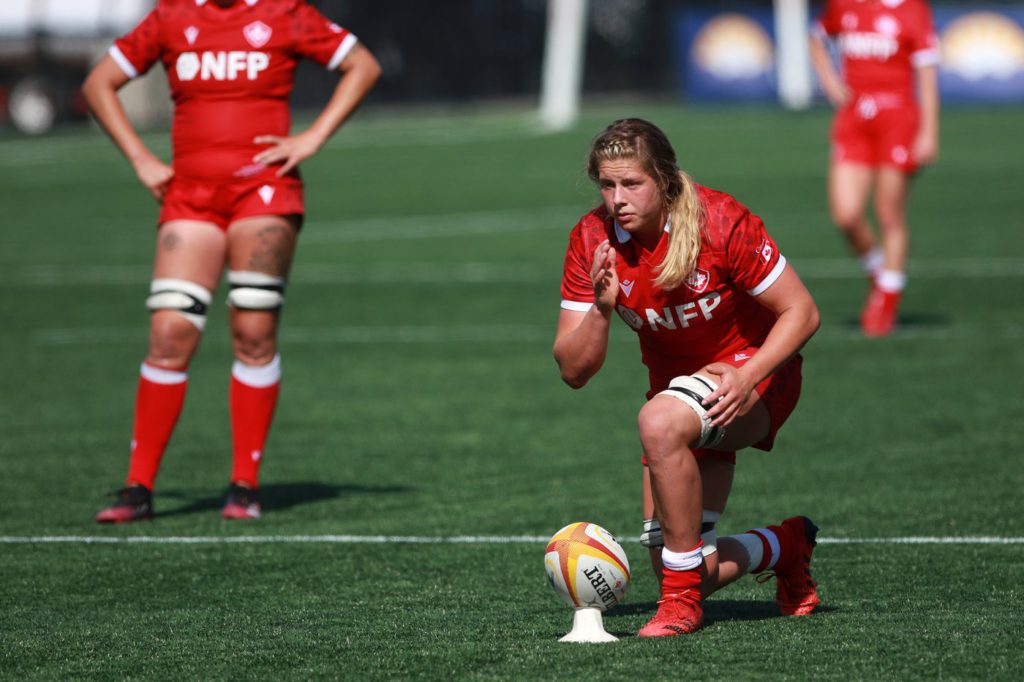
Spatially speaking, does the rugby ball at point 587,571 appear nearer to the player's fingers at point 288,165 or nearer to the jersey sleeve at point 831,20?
the player's fingers at point 288,165

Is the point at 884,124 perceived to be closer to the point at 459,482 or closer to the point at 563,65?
the point at 459,482

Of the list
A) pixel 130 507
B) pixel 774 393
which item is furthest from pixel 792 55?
pixel 774 393

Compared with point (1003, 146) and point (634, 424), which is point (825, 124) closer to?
point (1003, 146)

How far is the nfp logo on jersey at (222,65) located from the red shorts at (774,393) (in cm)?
275

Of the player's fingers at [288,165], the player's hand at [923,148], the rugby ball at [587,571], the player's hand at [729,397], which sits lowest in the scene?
the rugby ball at [587,571]

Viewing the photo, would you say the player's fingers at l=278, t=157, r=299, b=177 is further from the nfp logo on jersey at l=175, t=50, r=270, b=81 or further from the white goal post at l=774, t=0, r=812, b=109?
the white goal post at l=774, t=0, r=812, b=109

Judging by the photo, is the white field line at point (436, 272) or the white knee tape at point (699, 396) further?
the white field line at point (436, 272)

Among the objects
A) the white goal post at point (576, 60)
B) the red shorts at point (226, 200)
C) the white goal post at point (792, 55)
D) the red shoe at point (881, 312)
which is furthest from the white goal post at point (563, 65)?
the red shorts at point (226, 200)

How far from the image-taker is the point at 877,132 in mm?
12312

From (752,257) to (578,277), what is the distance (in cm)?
54

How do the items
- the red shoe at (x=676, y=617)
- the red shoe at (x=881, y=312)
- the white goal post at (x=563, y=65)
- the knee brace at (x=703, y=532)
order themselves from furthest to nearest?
the white goal post at (x=563, y=65)
the red shoe at (x=881, y=312)
the knee brace at (x=703, y=532)
the red shoe at (x=676, y=617)

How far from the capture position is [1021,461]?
26.1ft

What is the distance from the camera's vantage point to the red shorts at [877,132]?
12242 mm

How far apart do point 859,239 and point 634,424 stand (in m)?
3.74
